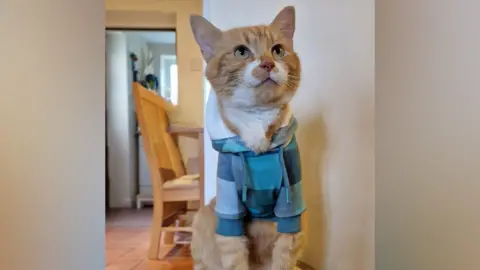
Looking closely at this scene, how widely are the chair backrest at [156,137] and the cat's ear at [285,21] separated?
1.69m

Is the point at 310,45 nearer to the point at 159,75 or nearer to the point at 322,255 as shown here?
the point at 322,255

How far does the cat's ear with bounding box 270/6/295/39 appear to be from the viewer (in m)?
0.94

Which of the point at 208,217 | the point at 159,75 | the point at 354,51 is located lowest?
the point at 208,217

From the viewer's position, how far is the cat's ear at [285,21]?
939 millimetres

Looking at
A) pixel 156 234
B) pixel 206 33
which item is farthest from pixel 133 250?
pixel 206 33

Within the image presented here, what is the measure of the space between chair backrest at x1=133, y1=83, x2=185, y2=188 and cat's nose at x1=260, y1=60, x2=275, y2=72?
179cm
